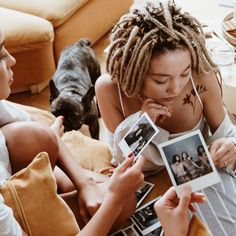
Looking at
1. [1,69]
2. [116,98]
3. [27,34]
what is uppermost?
[1,69]

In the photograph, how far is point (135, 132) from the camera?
1570mm

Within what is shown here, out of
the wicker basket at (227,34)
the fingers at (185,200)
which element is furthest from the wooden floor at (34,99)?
the fingers at (185,200)

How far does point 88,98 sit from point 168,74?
1.20 metres

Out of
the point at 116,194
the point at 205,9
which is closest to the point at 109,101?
the point at 116,194

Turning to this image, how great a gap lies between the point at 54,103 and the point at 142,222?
1.25m

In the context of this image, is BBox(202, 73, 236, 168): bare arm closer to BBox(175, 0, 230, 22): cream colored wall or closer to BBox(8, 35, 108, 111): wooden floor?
BBox(175, 0, 230, 22): cream colored wall

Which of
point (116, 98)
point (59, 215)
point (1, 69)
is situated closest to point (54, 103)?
point (116, 98)

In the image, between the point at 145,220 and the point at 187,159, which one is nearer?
the point at 187,159

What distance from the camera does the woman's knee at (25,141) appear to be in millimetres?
1580

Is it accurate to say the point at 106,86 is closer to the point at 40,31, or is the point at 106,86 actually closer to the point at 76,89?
the point at 76,89

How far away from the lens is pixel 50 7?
326cm

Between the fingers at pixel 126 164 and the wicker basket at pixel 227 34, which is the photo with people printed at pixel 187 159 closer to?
the fingers at pixel 126 164

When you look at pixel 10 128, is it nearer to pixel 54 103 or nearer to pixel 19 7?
pixel 54 103

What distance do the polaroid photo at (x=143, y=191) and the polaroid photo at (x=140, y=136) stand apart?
355 millimetres
